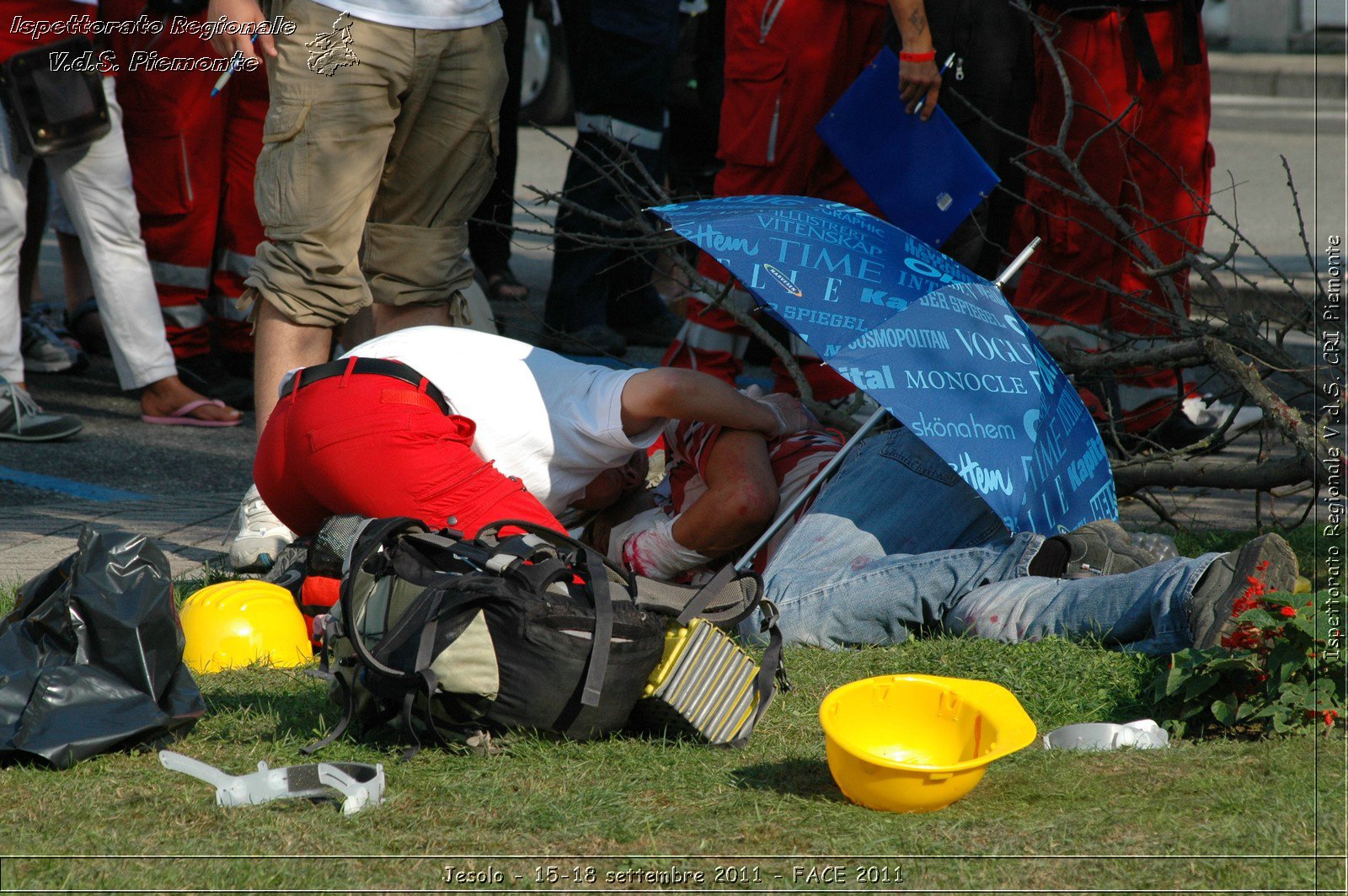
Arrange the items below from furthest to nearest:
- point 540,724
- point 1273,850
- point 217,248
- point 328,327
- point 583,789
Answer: point 217,248
point 328,327
point 540,724
point 583,789
point 1273,850

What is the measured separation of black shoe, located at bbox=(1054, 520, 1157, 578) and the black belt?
58.5 inches

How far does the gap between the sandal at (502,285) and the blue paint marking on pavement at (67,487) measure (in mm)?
2733

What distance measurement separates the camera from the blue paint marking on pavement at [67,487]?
452cm

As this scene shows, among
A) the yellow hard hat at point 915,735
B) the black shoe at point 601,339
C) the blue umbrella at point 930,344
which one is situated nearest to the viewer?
the yellow hard hat at point 915,735

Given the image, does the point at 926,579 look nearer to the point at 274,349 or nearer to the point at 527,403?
the point at 527,403

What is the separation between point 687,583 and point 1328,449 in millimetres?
1560

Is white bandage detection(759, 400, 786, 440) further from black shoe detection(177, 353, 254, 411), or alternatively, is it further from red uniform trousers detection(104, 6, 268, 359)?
black shoe detection(177, 353, 254, 411)

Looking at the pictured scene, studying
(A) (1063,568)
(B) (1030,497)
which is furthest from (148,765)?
(A) (1063,568)

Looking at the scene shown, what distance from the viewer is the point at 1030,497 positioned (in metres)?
3.03

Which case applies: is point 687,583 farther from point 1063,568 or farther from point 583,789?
point 583,789

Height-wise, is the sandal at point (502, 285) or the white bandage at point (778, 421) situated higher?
the white bandage at point (778, 421)

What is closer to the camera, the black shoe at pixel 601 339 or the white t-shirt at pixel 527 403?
the white t-shirt at pixel 527 403

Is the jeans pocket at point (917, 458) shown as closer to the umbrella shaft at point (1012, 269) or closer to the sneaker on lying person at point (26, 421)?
the umbrella shaft at point (1012, 269)

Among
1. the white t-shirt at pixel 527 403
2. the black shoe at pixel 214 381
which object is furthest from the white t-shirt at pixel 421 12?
the black shoe at pixel 214 381
